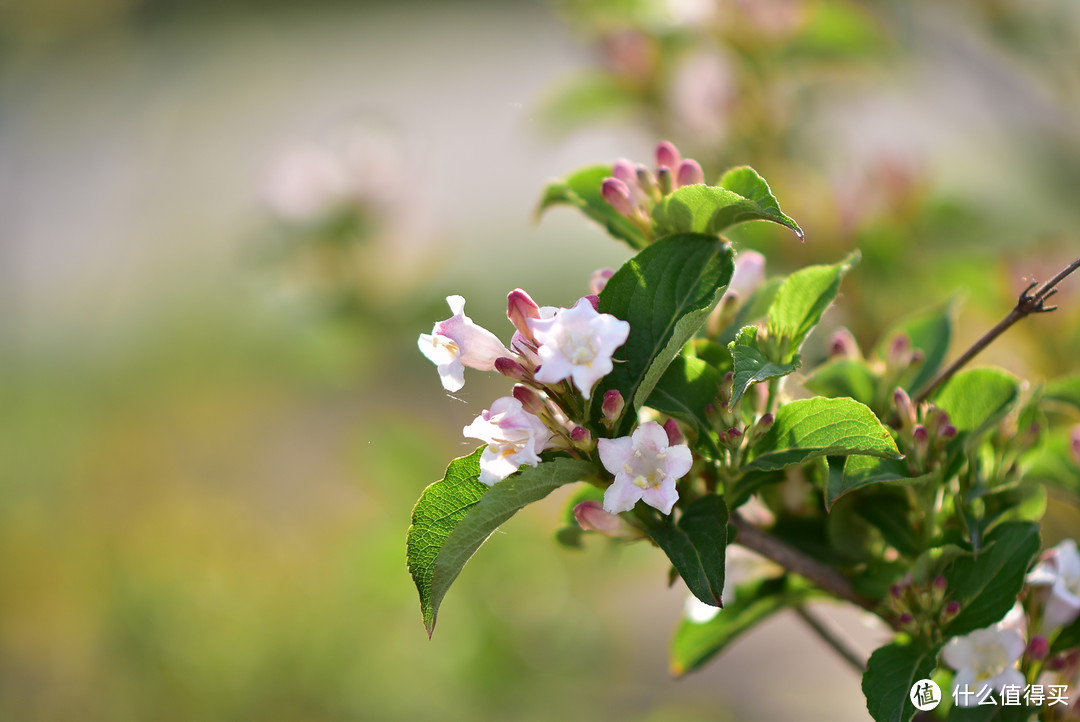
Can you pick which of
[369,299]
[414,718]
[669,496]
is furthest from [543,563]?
[669,496]

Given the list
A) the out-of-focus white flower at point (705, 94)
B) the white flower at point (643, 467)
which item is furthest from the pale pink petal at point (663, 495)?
the out-of-focus white flower at point (705, 94)

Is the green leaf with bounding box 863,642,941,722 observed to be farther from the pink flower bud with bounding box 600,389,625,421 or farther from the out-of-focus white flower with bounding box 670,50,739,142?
the out-of-focus white flower with bounding box 670,50,739,142

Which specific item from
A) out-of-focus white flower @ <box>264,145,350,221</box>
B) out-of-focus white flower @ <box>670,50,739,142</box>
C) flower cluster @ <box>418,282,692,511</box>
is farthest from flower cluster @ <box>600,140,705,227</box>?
out-of-focus white flower @ <box>264,145,350,221</box>

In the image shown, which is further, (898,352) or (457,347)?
(898,352)

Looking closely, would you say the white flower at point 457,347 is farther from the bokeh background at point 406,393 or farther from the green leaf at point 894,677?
the green leaf at point 894,677

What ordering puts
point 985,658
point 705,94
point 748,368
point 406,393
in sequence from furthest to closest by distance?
point 406,393
point 705,94
point 985,658
point 748,368

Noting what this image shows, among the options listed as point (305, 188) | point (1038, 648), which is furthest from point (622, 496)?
point (305, 188)

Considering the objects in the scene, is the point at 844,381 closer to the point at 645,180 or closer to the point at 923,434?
the point at 923,434
